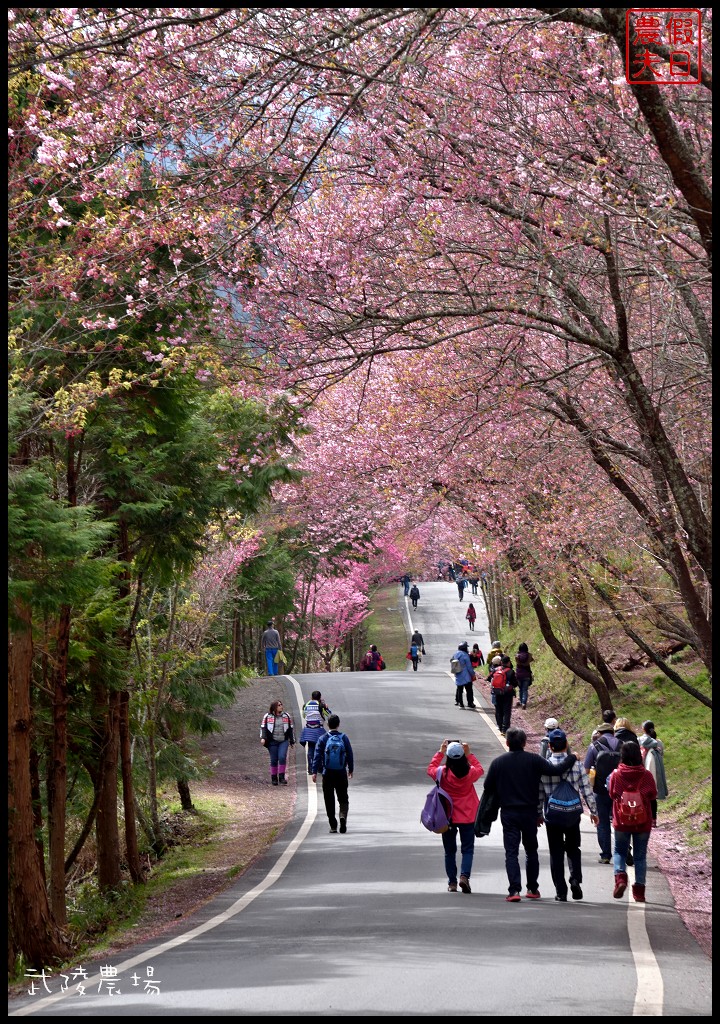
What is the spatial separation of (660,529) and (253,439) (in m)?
6.17

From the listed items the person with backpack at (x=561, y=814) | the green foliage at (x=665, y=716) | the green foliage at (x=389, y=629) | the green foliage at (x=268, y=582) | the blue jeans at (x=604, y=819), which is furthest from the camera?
the green foliage at (x=389, y=629)

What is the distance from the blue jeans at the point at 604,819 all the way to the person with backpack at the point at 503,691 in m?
11.8

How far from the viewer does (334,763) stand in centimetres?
1739

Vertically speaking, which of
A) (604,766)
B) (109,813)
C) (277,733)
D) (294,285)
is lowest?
(109,813)

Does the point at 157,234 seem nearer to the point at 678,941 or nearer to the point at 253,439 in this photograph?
the point at 253,439

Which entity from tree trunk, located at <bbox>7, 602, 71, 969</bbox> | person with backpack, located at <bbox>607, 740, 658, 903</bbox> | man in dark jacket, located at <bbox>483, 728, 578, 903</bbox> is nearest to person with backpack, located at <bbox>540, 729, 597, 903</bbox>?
man in dark jacket, located at <bbox>483, 728, 578, 903</bbox>

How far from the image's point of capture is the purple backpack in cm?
1210

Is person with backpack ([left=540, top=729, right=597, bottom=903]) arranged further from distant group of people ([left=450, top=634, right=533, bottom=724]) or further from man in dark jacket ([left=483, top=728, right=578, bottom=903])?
distant group of people ([left=450, top=634, right=533, bottom=724])

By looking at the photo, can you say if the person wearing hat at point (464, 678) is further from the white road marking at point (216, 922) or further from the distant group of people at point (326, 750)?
the white road marking at point (216, 922)

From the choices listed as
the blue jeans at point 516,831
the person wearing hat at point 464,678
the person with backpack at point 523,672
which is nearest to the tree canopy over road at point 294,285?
the blue jeans at point 516,831

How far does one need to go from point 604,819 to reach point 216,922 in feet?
17.1

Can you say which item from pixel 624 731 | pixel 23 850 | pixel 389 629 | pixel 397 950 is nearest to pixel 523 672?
pixel 624 731

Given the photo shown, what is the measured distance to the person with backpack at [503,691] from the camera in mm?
27172

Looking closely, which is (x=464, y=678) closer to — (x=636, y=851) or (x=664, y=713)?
(x=664, y=713)
